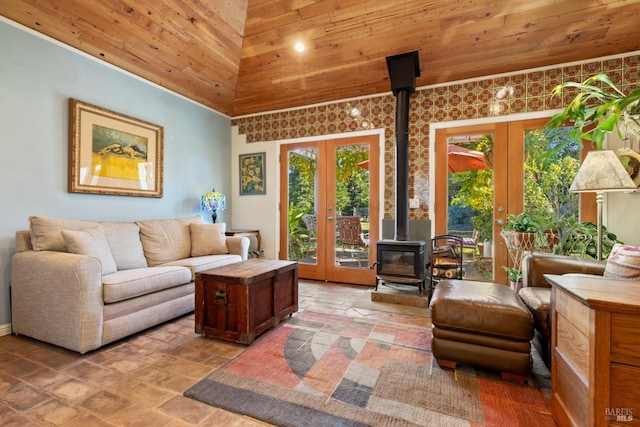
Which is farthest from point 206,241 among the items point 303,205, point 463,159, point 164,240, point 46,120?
point 463,159

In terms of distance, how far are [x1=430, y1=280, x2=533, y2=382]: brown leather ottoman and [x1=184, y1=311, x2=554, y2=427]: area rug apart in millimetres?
100

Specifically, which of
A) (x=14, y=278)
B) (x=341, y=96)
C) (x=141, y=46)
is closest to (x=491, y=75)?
(x=341, y=96)

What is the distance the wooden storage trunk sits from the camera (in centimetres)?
212

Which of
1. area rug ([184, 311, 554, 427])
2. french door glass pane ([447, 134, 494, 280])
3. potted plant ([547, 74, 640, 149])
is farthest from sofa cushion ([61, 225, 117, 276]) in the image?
potted plant ([547, 74, 640, 149])

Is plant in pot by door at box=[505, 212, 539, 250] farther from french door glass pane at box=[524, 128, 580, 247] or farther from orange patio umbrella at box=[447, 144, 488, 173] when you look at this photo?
orange patio umbrella at box=[447, 144, 488, 173]

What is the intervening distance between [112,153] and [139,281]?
165cm

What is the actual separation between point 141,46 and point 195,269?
237 centimetres

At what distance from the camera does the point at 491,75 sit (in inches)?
131

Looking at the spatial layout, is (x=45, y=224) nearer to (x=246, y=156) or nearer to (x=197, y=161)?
(x=197, y=161)

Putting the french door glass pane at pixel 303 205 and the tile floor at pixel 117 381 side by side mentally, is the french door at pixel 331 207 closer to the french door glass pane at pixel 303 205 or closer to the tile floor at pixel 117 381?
the french door glass pane at pixel 303 205

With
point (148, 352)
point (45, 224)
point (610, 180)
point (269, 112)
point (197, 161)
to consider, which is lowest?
point (148, 352)

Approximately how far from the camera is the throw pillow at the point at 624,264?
1679 mm

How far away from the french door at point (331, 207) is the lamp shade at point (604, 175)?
2.14 m

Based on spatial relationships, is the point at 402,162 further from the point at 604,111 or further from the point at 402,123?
the point at 604,111
